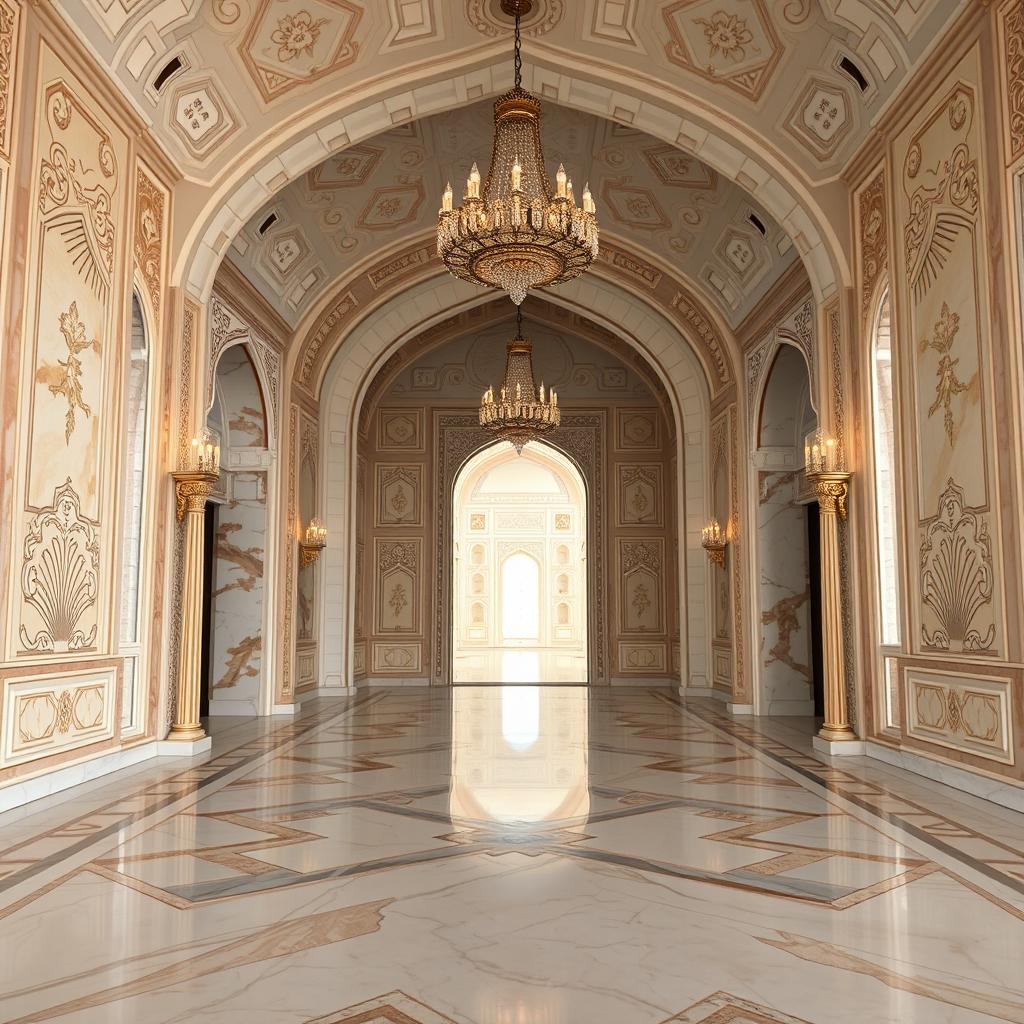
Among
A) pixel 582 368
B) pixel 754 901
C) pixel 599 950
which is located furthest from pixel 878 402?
pixel 582 368

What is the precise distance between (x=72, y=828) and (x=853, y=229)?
20.6 feet

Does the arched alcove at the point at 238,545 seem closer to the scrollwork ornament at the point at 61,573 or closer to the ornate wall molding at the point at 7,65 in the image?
the scrollwork ornament at the point at 61,573

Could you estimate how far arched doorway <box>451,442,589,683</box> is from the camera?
25.3m

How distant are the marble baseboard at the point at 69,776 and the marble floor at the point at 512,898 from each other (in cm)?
9

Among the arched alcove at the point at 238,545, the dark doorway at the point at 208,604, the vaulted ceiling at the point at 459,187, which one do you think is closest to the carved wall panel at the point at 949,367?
the vaulted ceiling at the point at 459,187

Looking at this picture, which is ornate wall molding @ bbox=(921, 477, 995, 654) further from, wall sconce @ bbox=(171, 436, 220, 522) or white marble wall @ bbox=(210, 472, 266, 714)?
white marble wall @ bbox=(210, 472, 266, 714)

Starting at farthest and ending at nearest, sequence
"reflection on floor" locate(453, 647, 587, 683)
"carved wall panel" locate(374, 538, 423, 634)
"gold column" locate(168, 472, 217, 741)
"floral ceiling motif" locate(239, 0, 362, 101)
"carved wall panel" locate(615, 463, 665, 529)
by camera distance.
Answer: "reflection on floor" locate(453, 647, 587, 683), "carved wall panel" locate(615, 463, 665, 529), "carved wall panel" locate(374, 538, 423, 634), "gold column" locate(168, 472, 217, 741), "floral ceiling motif" locate(239, 0, 362, 101)

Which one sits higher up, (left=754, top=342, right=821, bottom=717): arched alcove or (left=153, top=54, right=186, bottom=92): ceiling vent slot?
(left=153, top=54, right=186, bottom=92): ceiling vent slot

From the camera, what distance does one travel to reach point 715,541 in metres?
10.2

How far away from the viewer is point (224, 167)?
6953mm

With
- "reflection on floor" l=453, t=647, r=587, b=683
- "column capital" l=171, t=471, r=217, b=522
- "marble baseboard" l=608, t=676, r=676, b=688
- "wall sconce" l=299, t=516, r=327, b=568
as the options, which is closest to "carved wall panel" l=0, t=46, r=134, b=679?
"column capital" l=171, t=471, r=217, b=522

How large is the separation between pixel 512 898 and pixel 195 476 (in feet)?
14.6

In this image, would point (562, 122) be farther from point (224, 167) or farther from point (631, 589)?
point (631, 589)

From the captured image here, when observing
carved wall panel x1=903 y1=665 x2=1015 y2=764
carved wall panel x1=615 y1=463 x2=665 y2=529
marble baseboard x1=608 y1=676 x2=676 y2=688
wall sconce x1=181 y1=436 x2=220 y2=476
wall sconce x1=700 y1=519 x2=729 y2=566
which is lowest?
marble baseboard x1=608 y1=676 x2=676 y2=688
